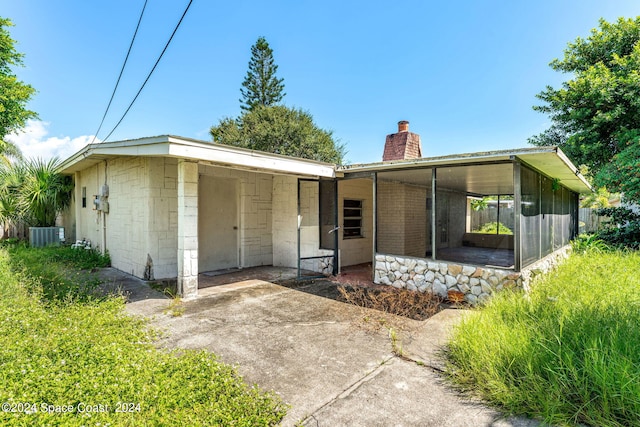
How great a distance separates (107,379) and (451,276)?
4989mm

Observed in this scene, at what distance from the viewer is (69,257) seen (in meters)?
8.13

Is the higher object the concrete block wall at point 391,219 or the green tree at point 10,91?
the green tree at point 10,91

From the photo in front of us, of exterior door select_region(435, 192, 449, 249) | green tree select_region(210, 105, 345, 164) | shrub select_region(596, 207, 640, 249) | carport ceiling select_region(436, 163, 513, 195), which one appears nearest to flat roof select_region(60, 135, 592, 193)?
carport ceiling select_region(436, 163, 513, 195)

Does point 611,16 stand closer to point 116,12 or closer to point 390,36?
point 390,36

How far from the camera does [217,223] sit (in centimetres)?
751

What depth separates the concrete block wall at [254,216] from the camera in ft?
25.8

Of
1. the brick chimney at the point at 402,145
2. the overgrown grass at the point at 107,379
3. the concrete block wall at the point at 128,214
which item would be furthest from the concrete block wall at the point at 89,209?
the brick chimney at the point at 402,145

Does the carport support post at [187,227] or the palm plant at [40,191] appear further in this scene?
the palm plant at [40,191]

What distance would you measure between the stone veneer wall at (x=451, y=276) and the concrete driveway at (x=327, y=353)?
0.69 m

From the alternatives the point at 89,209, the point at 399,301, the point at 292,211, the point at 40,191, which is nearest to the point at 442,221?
the point at 292,211

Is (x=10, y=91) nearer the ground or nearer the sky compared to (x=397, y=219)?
nearer the sky

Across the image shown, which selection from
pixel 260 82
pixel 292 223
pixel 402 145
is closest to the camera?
pixel 292 223

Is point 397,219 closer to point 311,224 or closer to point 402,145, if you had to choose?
point 311,224

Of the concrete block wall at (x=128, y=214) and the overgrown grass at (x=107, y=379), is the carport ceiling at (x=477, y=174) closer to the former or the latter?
the overgrown grass at (x=107, y=379)
